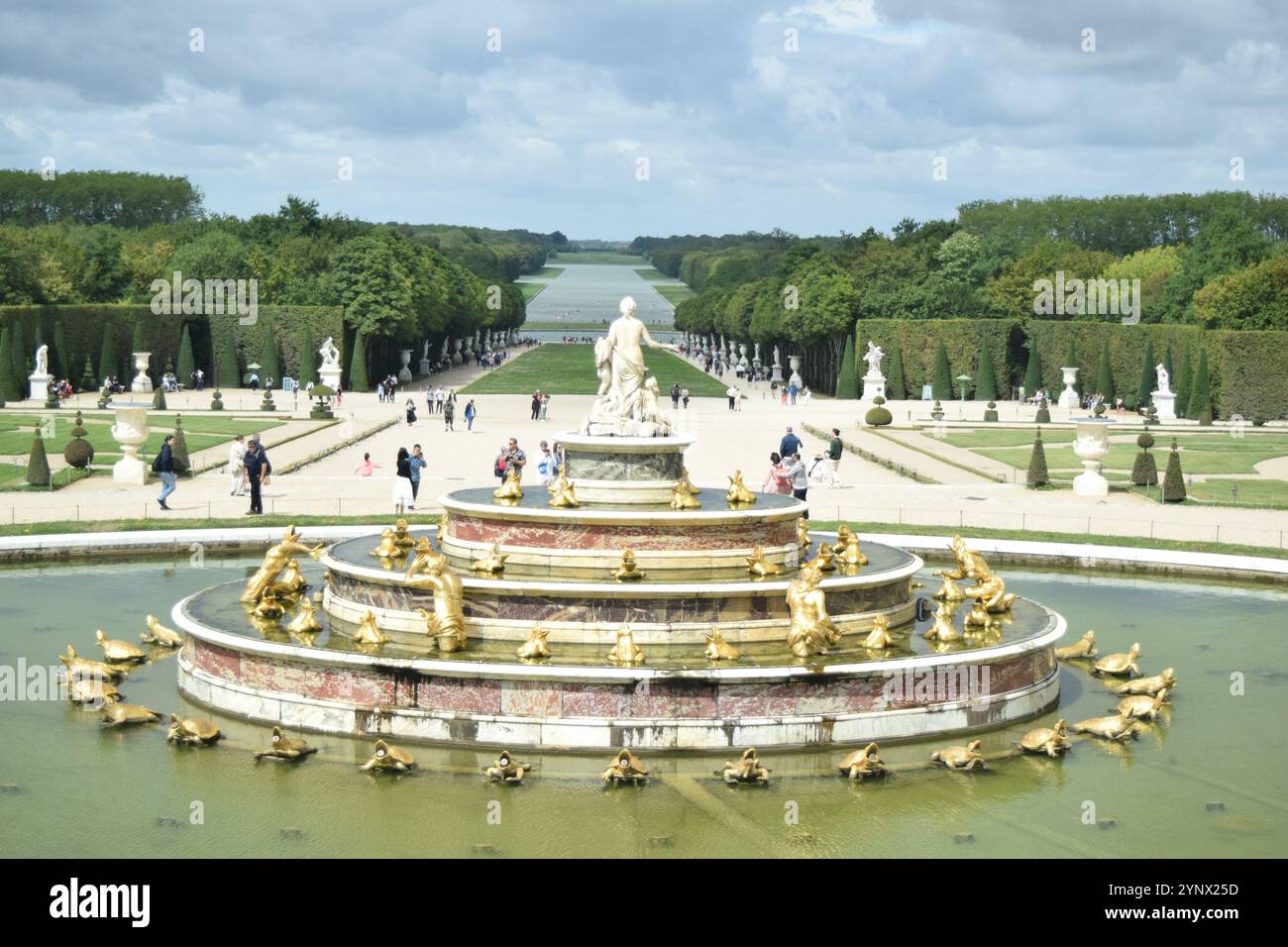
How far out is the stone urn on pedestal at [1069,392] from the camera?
85.7 meters

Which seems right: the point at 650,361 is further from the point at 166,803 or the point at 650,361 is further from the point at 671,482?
the point at 166,803

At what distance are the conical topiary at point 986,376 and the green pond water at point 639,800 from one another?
2831 inches

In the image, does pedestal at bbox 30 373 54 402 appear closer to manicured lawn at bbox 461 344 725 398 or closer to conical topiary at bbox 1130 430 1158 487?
manicured lawn at bbox 461 344 725 398

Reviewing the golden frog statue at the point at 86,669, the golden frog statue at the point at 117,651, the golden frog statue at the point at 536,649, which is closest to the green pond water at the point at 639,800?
the golden frog statue at the point at 86,669

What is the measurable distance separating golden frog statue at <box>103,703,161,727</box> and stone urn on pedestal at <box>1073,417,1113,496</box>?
3038 centimetres

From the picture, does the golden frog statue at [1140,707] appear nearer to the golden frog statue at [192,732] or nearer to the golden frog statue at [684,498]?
the golden frog statue at [684,498]

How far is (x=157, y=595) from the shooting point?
28.7 metres

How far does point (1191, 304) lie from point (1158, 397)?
57.5 feet

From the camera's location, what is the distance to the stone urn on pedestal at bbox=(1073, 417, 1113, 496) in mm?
44906

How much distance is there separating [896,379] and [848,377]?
2751 mm

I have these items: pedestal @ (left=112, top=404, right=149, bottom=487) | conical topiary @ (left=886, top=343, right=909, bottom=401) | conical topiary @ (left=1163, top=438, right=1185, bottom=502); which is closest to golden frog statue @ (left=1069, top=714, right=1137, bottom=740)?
conical topiary @ (left=1163, top=438, right=1185, bottom=502)

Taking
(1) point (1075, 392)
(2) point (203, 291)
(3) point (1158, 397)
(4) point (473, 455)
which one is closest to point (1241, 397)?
(3) point (1158, 397)

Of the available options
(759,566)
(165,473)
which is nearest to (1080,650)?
(759,566)

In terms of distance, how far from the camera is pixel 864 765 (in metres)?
18.6
